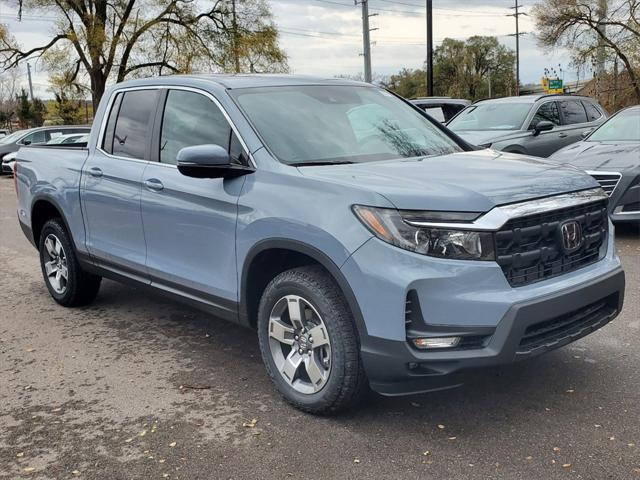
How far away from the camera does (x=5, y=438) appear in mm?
3576

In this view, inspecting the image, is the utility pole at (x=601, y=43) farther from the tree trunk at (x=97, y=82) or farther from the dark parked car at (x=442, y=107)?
the tree trunk at (x=97, y=82)

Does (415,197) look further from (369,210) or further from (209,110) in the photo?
(209,110)

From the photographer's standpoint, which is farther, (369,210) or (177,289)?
(177,289)

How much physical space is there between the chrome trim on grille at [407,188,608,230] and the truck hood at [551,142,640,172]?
14.6ft

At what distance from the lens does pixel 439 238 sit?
10.3ft

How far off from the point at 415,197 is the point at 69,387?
2.52 metres

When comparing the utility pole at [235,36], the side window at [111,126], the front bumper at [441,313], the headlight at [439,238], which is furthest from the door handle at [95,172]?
the utility pole at [235,36]

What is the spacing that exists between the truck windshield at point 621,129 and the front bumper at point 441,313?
6.45 metres

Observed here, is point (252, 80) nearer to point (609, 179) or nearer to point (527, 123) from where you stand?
point (609, 179)

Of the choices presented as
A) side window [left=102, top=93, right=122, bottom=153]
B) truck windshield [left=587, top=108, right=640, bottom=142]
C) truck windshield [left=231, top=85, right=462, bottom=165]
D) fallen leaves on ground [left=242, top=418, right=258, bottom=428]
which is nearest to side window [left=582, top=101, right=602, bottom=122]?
truck windshield [left=587, top=108, right=640, bottom=142]

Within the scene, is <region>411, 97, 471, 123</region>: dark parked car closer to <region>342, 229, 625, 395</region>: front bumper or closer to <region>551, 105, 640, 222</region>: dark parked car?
<region>551, 105, 640, 222</region>: dark parked car

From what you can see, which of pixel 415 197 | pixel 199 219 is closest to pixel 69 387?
pixel 199 219

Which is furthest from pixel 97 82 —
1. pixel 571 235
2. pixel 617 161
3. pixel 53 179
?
pixel 571 235

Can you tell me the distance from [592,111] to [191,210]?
1096 cm
